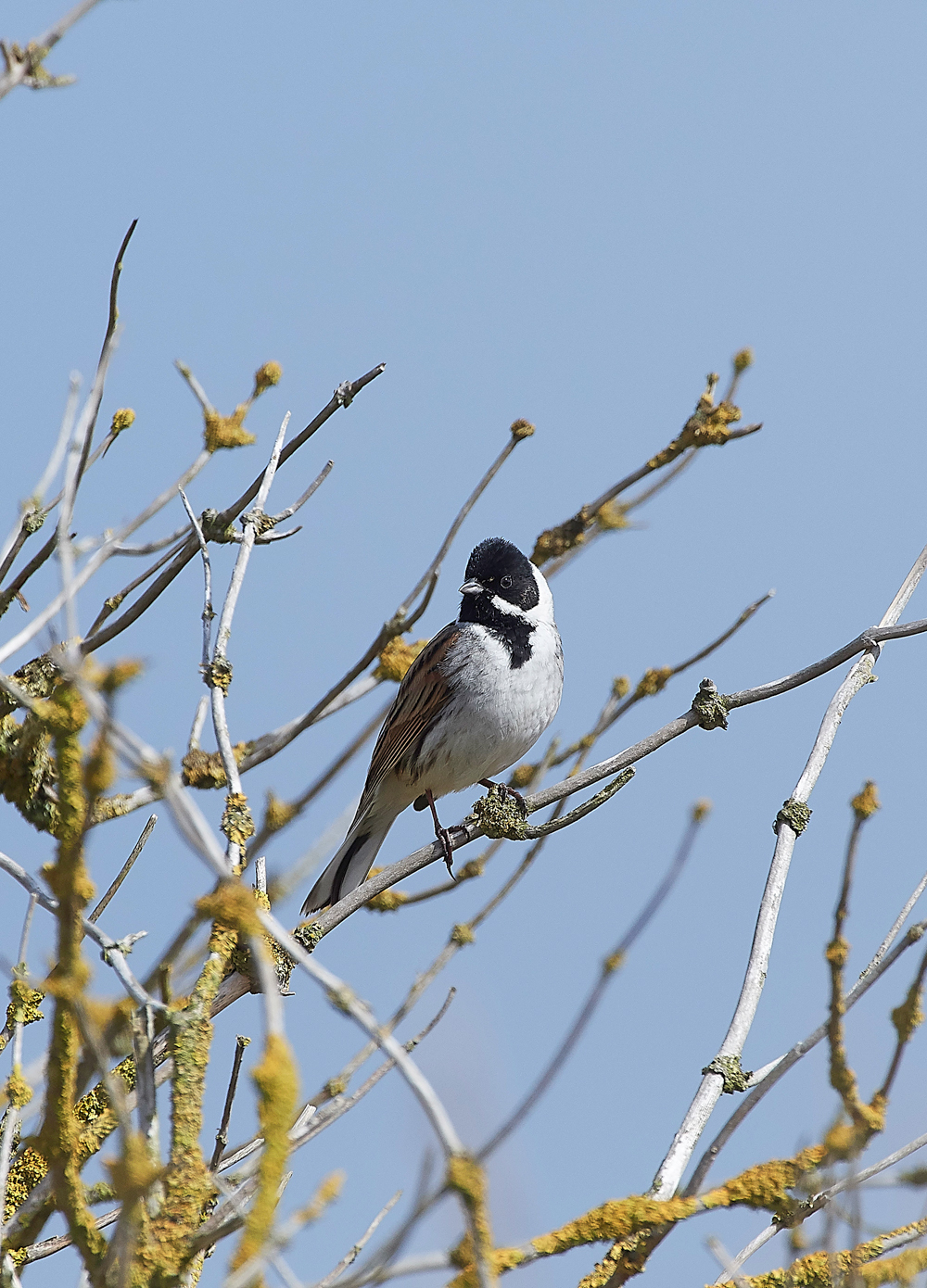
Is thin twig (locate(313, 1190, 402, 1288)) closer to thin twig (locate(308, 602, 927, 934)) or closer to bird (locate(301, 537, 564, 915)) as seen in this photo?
thin twig (locate(308, 602, 927, 934))

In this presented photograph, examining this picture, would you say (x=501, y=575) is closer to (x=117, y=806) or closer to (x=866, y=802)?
(x=117, y=806)

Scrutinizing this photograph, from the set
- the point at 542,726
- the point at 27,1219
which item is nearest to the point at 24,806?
the point at 27,1219

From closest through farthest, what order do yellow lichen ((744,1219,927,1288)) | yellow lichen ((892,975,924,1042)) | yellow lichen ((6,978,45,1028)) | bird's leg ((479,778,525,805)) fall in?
yellow lichen ((892,975,924,1042)) < yellow lichen ((744,1219,927,1288)) < yellow lichen ((6,978,45,1028)) < bird's leg ((479,778,525,805))

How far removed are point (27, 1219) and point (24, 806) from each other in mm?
1808

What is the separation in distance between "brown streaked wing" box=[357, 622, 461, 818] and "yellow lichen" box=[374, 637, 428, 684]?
54.3 inches

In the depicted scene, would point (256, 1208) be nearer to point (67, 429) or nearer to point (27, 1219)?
point (27, 1219)

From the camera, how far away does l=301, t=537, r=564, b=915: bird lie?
6.18 m

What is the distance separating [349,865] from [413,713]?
89 cm

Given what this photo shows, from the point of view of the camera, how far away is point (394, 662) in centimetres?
Answer: 484

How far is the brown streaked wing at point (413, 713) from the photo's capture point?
6348mm

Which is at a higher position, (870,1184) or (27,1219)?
(27,1219)

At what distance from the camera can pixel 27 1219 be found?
219 centimetres

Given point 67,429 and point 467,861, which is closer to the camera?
point 67,429

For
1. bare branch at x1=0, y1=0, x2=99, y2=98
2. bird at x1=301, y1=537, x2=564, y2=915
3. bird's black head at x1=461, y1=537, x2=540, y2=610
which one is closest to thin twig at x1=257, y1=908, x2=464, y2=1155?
bare branch at x1=0, y1=0, x2=99, y2=98
